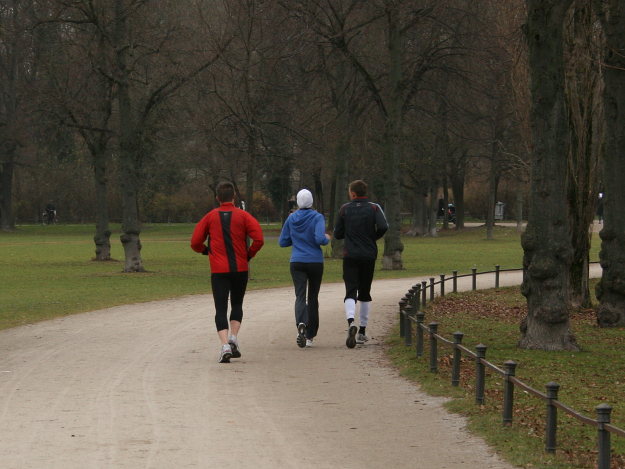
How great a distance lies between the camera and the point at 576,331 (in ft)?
52.7

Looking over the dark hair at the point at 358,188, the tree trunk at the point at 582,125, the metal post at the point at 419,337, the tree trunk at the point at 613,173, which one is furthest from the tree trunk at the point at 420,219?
the metal post at the point at 419,337

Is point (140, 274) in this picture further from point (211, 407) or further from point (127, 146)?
point (211, 407)

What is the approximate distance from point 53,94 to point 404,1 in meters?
12.0

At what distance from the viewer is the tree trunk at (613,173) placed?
50.3 ft

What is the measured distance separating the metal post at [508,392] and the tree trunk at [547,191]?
4.82m

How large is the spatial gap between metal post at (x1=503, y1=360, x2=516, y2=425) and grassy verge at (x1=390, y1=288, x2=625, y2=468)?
80 millimetres

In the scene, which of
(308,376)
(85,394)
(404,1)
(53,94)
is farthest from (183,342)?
(53,94)

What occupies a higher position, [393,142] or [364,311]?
[393,142]

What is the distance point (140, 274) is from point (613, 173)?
18.6 m

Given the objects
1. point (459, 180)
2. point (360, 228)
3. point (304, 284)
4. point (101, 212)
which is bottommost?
point (304, 284)

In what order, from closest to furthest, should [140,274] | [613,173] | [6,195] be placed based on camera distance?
[613,173], [140,274], [6,195]

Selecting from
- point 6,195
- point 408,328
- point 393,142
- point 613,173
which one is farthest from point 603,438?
point 6,195

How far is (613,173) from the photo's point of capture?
16047 millimetres

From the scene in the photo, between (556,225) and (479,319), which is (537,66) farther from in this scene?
(479,319)
